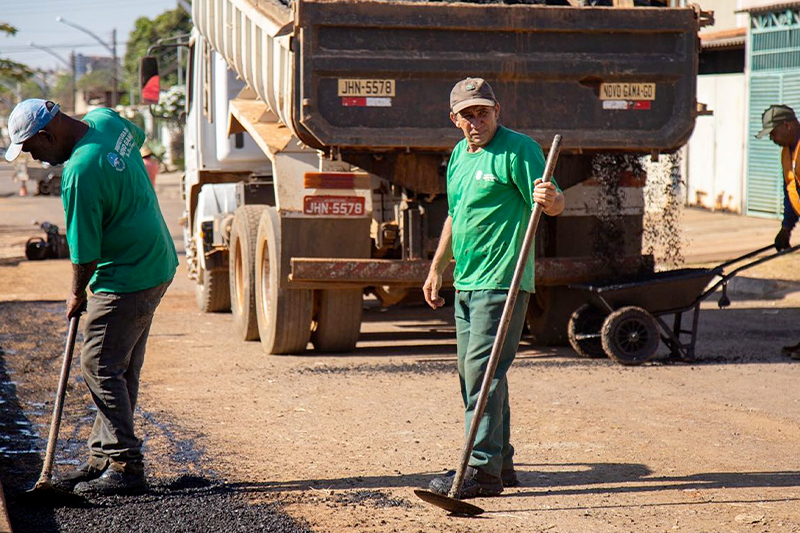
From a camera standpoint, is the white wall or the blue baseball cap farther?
the white wall

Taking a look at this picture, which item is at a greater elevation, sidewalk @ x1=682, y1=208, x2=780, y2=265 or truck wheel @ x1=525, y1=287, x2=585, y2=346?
sidewalk @ x1=682, y1=208, x2=780, y2=265

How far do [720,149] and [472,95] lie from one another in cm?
1704

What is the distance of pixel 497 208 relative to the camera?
217 inches

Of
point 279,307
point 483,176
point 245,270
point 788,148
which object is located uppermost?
point 788,148

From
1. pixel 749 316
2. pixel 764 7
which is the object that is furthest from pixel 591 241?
pixel 764 7

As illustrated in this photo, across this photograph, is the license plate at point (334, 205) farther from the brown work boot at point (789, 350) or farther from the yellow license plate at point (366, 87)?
the brown work boot at point (789, 350)

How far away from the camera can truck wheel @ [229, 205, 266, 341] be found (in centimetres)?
1002

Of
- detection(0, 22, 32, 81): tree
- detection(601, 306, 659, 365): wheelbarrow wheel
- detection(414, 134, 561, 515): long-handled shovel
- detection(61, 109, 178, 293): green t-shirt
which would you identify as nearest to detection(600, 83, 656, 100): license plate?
detection(601, 306, 659, 365): wheelbarrow wheel

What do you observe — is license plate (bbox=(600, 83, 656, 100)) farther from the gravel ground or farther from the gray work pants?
the gray work pants

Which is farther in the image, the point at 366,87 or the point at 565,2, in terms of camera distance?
the point at 565,2

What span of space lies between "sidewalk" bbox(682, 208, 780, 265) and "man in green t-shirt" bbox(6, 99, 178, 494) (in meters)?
9.87

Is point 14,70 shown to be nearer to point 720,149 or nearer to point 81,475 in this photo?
point 720,149

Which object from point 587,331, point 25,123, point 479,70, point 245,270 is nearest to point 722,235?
point 587,331

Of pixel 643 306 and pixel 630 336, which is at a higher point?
pixel 643 306
